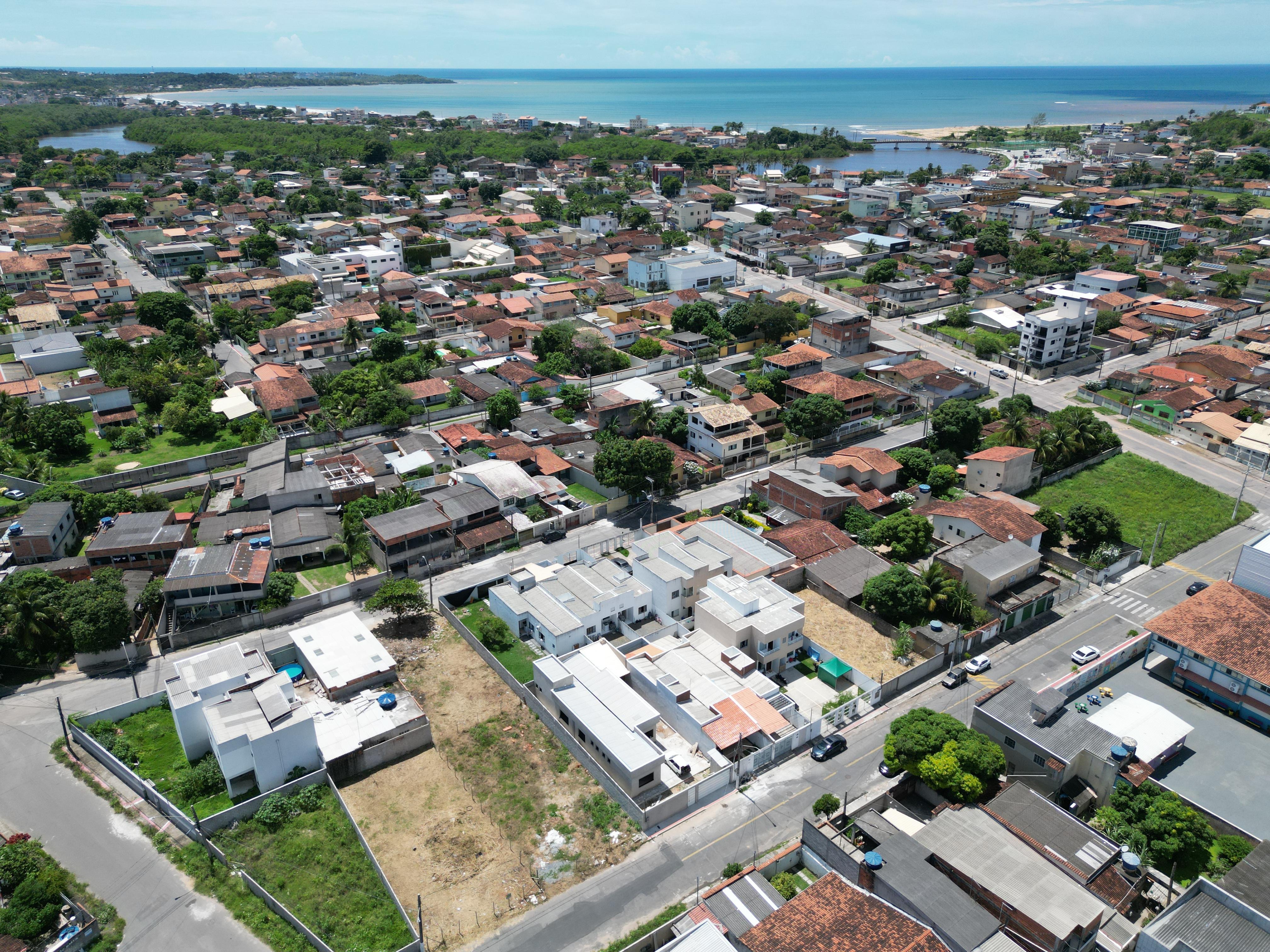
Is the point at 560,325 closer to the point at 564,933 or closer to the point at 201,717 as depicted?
the point at 201,717

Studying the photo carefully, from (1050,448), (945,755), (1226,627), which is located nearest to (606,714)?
(945,755)

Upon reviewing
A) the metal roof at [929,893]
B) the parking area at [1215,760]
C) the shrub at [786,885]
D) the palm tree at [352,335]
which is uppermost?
the palm tree at [352,335]

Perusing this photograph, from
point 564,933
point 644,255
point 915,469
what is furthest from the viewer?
point 644,255

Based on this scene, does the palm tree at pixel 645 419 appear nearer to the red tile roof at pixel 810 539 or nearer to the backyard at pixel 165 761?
the red tile roof at pixel 810 539

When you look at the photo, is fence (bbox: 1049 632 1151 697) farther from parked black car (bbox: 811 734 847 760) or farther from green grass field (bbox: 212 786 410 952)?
green grass field (bbox: 212 786 410 952)

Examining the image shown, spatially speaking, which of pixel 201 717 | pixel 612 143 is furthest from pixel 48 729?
pixel 612 143

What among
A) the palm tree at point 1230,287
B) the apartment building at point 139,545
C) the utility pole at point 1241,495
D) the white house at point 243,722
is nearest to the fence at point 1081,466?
the utility pole at point 1241,495
